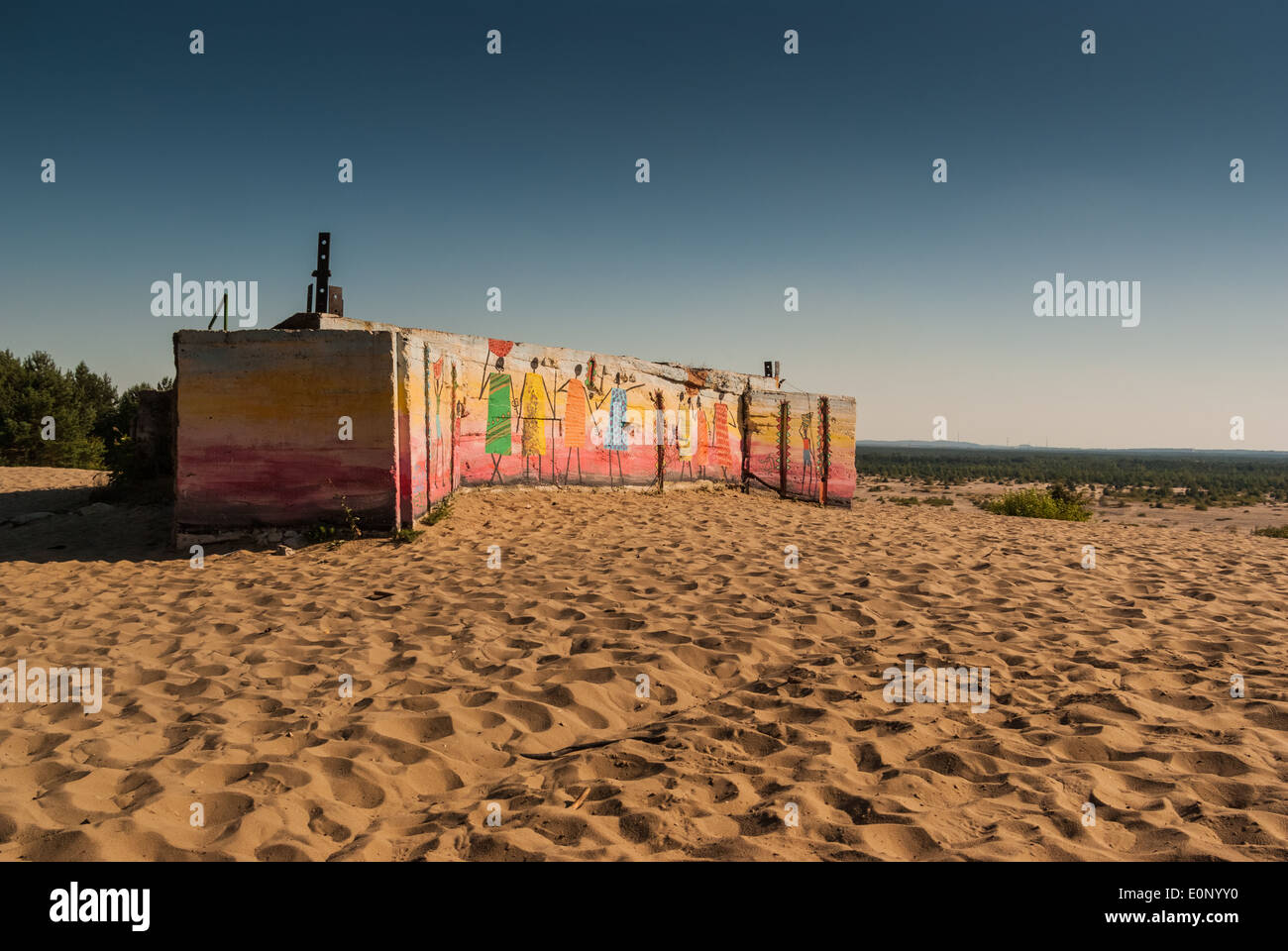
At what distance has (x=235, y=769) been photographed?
284cm

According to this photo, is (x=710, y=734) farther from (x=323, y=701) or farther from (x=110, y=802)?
(x=110, y=802)

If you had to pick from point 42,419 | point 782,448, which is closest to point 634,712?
point 782,448

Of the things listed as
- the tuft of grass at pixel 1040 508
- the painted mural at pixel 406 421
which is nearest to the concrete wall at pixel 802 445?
the painted mural at pixel 406 421

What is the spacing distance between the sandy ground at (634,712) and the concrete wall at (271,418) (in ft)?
2.30

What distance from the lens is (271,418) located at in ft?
23.5

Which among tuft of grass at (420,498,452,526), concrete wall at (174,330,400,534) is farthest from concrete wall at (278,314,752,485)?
concrete wall at (174,330,400,534)

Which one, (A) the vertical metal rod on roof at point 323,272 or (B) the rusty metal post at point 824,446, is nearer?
(A) the vertical metal rod on roof at point 323,272

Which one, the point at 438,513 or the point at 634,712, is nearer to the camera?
the point at 634,712

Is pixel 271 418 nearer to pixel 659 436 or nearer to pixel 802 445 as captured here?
pixel 659 436

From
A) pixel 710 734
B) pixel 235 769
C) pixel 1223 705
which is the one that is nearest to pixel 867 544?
pixel 1223 705

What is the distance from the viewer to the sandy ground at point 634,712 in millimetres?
2455

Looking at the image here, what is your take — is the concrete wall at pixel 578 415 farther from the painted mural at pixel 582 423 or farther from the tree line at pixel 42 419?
the tree line at pixel 42 419

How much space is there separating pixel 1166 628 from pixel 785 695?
10.3 ft

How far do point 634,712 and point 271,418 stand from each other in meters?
5.55
